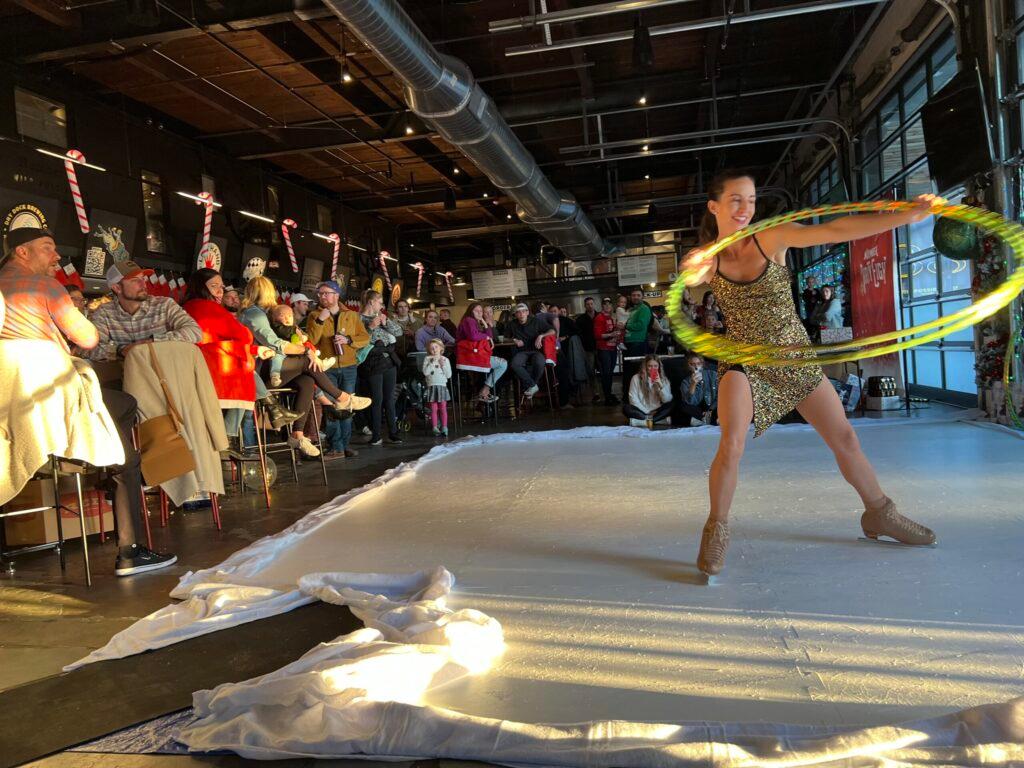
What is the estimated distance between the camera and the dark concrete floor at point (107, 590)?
210 centimetres

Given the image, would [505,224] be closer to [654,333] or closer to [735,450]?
[654,333]

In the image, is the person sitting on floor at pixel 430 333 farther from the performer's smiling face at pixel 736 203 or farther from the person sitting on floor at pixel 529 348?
the performer's smiling face at pixel 736 203

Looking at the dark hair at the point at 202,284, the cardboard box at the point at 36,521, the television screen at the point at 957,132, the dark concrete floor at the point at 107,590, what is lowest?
the dark concrete floor at the point at 107,590

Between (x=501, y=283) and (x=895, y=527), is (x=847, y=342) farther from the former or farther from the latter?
(x=501, y=283)

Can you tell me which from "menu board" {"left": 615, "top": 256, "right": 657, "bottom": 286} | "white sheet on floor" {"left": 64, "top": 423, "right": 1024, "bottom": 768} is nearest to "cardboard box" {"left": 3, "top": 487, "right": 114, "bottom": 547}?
"white sheet on floor" {"left": 64, "top": 423, "right": 1024, "bottom": 768}

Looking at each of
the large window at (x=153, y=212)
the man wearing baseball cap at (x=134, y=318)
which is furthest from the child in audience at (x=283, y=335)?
the large window at (x=153, y=212)

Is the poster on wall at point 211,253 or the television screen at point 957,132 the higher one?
the poster on wall at point 211,253

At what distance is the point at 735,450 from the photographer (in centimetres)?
264

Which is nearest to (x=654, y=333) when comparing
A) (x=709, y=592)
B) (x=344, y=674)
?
(x=709, y=592)

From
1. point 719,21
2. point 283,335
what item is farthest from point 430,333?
point 719,21

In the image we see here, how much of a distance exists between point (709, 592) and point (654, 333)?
24.7ft

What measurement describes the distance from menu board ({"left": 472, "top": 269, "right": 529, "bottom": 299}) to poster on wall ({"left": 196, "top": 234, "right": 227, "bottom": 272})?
885cm

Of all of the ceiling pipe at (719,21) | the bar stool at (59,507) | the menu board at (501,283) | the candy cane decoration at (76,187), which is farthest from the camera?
the menu board at (501,283)

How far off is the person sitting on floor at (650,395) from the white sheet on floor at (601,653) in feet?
14.3
